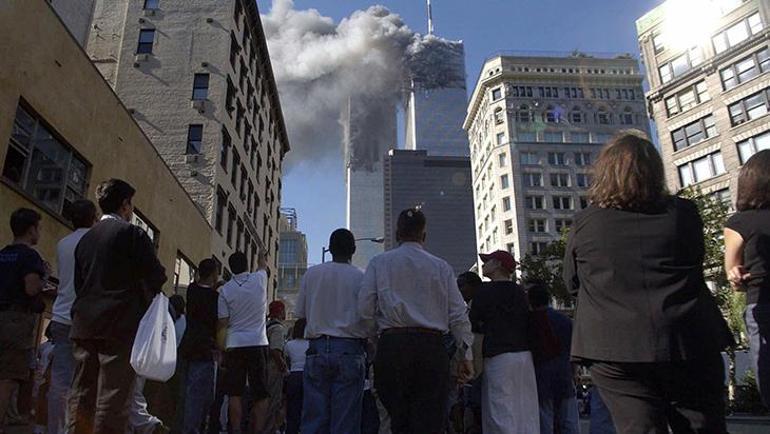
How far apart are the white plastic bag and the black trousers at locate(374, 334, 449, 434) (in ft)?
4.45

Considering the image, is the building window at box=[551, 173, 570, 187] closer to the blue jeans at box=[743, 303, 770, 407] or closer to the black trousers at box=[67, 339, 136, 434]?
the blue jeans at box=[743, 303, 770, 407]

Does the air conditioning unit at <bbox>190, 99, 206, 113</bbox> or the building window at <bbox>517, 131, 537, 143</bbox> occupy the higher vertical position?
the building window at <bbox>517, 131, 537, 143</bbox>

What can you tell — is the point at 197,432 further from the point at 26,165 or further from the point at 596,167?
the point at 26,165

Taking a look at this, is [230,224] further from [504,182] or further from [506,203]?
[504,182]

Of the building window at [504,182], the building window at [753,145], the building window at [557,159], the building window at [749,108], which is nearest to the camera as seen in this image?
the building window at [753,145]

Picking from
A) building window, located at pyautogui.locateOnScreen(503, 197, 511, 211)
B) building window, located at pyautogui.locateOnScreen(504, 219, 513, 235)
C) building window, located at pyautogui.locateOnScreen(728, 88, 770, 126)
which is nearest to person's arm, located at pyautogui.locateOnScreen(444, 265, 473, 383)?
building window, located at pyautogui.locateOnScreen(728, 88, 770, 126)

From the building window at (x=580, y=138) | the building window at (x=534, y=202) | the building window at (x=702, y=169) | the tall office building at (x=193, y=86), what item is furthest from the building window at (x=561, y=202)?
the tall office building at (x=193, y=86)

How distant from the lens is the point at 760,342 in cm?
315

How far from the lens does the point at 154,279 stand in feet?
11.6

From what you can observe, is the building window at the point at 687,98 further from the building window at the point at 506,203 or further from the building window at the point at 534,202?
the building window at the point at 506,203

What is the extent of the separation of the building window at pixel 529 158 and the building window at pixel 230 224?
50835 mm

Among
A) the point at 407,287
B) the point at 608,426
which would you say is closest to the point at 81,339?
the point at 407,287

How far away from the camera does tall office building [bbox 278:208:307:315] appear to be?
107225mm

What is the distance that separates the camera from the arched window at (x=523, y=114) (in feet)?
248
